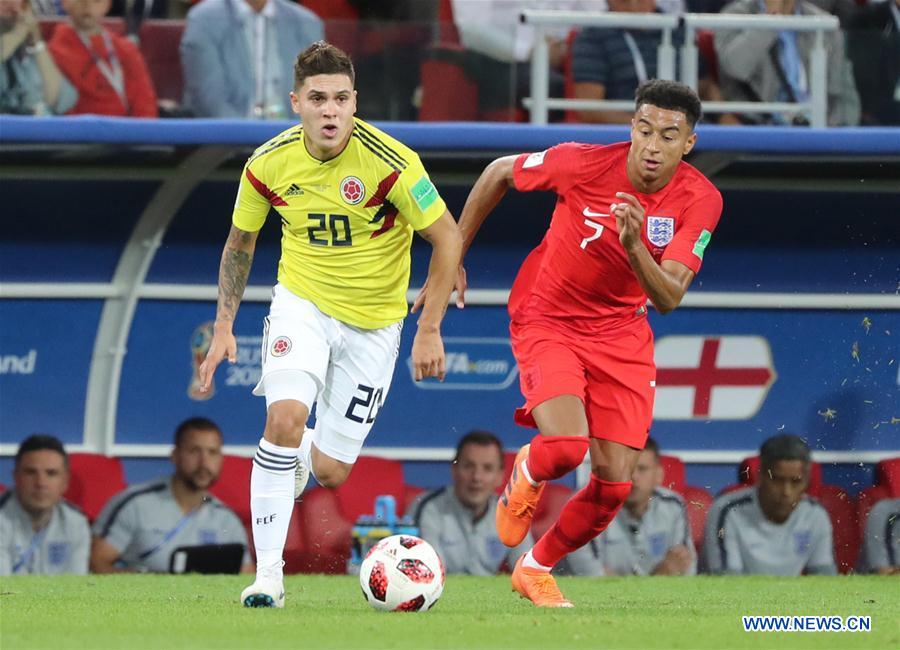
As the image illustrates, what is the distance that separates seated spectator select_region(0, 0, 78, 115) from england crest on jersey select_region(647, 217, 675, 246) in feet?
12.4

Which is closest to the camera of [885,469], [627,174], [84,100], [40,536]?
[627,174]

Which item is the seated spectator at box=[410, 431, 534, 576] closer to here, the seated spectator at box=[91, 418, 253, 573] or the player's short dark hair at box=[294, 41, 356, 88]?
the seated spectator at box=[91, 418, 253, 573]

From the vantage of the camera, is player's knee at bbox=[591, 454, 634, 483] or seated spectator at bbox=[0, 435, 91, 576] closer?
player's knee at bbox=[591, 454, 634, 483]

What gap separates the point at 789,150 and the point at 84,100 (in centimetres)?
383

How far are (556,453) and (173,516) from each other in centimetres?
405

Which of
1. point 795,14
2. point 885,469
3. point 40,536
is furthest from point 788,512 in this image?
point 40,536

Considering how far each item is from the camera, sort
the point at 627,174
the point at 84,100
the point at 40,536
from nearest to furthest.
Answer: the point at 627,174 < the point at 84,100 < the point at 40,536

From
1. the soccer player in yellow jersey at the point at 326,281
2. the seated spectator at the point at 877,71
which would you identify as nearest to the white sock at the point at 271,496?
the soccer player in yellow jersey at the point at 326,281

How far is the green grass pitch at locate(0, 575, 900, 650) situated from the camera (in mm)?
5625

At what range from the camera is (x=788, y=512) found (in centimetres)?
1045

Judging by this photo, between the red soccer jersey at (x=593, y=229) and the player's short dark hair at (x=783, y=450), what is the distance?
135 inches

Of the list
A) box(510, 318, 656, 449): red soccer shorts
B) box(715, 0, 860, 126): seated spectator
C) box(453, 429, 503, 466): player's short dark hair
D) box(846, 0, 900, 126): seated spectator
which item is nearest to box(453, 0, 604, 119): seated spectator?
box(715, 0, 860, 126): seated spectator

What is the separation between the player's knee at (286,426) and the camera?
6383mm

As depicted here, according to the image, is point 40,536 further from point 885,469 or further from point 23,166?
point 885,469
